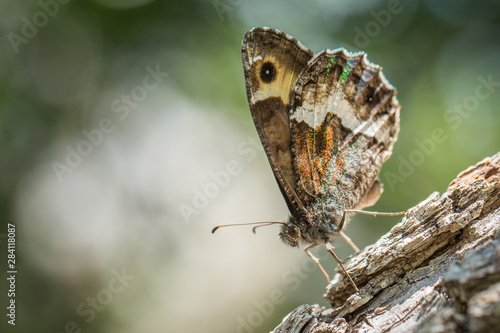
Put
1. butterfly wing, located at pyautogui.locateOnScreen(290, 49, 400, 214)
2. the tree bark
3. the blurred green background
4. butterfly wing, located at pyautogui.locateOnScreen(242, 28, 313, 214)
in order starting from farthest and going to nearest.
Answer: the blurred green background, butterfly wing, located at pyautogui.locateOnScreen(290, 49, 400, 214), butterfly wing, located at pyautogui.locateOnScreen(242, 28, 313, 214), the tree bark

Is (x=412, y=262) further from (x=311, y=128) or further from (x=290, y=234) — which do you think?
(x=311, y=128)

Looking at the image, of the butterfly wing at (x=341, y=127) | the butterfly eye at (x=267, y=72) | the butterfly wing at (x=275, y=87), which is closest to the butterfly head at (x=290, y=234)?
the butterfly wing at (x=275, y=87)

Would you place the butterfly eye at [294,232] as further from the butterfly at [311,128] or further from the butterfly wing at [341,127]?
the butterfly wing at [341,127]

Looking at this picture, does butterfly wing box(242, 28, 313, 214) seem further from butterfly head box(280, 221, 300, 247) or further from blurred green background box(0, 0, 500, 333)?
blurred green background box(0, 0, 500, 333)

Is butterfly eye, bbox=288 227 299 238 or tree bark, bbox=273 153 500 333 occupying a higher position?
butterfly eye, bbox=288 227 299 238

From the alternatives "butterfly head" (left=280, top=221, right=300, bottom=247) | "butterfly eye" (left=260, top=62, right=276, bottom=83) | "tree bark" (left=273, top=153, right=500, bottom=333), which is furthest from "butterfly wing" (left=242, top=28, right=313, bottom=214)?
"tree bark" (left=273, top=153, right=500, bottom=333)

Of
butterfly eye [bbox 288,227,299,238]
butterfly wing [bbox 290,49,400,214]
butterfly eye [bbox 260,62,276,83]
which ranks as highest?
butterfly eye [bbox 260,62,276,83]

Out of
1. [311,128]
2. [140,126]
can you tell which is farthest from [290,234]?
[140,126]
